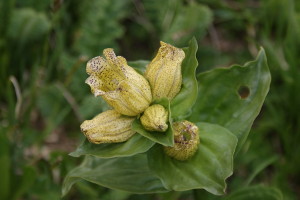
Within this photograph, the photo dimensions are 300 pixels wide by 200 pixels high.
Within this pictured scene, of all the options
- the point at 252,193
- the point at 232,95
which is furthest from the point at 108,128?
the point at 252,193

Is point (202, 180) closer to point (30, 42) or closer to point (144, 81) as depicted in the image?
point (144, 81)

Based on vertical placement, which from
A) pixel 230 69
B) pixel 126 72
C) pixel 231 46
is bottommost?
pixel 231 46

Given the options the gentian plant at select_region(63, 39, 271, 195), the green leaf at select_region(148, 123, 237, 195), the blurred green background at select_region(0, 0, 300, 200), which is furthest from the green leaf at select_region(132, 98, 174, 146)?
the blurred green background at select_region(0, 0, 300, 200)

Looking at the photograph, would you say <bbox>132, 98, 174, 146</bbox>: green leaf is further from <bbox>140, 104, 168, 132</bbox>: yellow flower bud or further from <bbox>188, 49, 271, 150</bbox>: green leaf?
<bbox>188, 49, 271, 150</bbox>: green leaf

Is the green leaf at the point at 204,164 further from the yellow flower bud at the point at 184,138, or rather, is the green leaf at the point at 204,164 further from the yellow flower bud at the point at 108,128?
the yellow flower bud at the point at 108,128

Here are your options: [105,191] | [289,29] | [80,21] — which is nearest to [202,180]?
[105,191]

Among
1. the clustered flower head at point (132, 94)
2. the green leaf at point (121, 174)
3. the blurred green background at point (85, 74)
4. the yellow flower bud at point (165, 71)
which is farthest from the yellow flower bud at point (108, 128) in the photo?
the blurred green background at point (85, 74)
